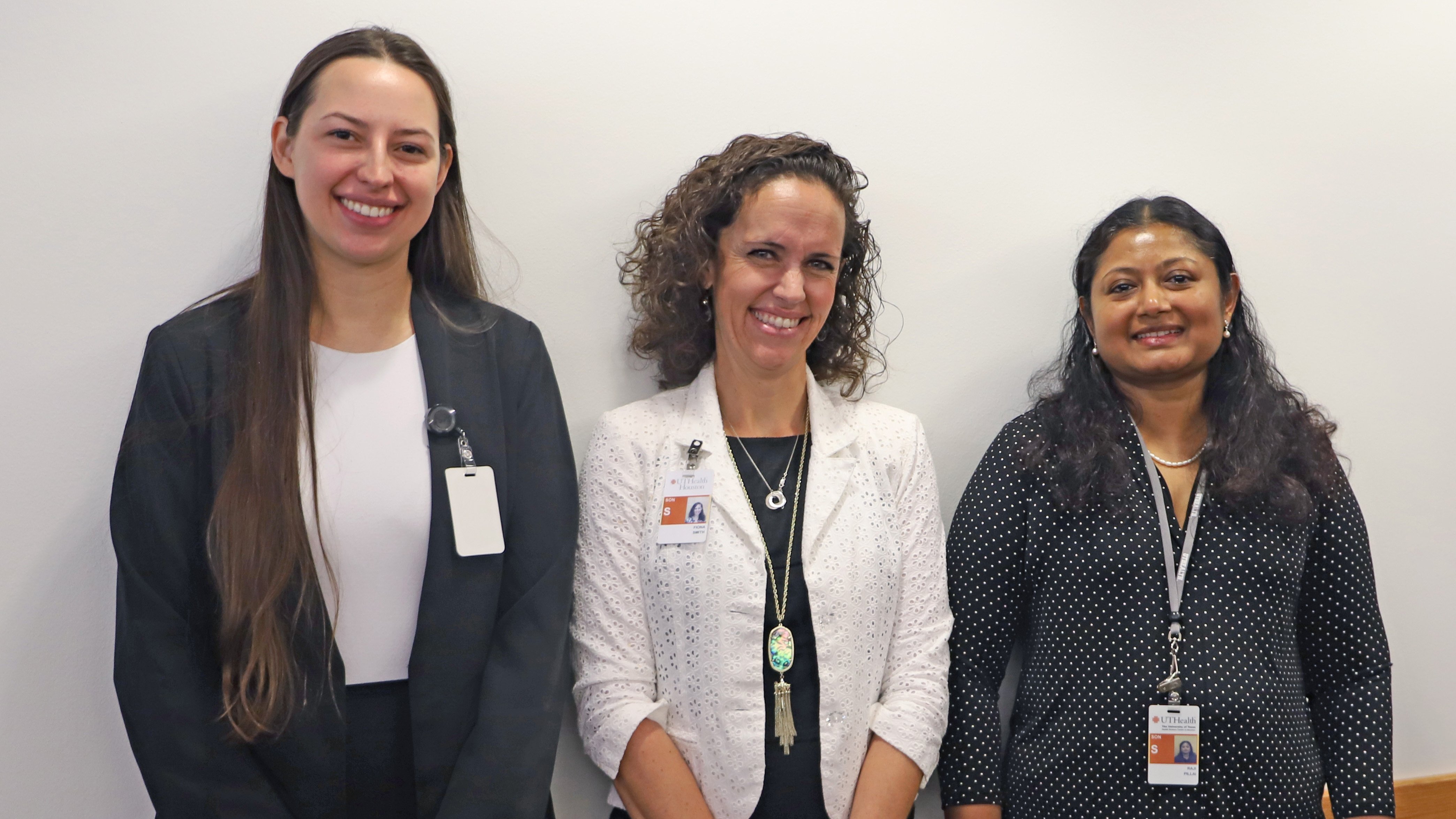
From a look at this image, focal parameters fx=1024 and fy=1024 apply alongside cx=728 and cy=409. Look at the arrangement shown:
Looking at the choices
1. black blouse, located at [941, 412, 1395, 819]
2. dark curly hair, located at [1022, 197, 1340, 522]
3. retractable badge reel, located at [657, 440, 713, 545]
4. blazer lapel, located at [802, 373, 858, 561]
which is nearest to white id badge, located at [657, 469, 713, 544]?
retractable badge reel, located at [657, 440, 713, 545]

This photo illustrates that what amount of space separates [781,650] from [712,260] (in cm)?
81

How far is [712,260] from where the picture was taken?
7.05 ft

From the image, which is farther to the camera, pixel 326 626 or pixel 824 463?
pixel 824 463

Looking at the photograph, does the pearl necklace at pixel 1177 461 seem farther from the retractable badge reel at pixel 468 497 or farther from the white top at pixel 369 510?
the white top at pixel 369 510

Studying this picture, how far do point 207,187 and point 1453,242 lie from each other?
3.14 metres

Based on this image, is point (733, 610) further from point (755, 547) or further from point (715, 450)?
point (715, 450)

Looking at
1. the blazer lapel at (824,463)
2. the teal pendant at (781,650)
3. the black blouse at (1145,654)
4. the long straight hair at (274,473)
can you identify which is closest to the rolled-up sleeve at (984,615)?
the black blouse at (1145,654)

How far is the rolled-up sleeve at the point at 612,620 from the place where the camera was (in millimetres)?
1957

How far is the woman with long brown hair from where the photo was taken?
1673 millimetres

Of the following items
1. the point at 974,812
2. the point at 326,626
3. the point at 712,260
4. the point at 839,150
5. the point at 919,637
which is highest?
the point at 839,150

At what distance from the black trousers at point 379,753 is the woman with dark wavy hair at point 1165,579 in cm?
115

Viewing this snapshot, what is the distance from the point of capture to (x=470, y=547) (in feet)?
5.72

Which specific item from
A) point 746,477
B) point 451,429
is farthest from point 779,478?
point 451,429

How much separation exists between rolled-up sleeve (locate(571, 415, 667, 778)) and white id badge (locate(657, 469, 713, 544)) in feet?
0.16
